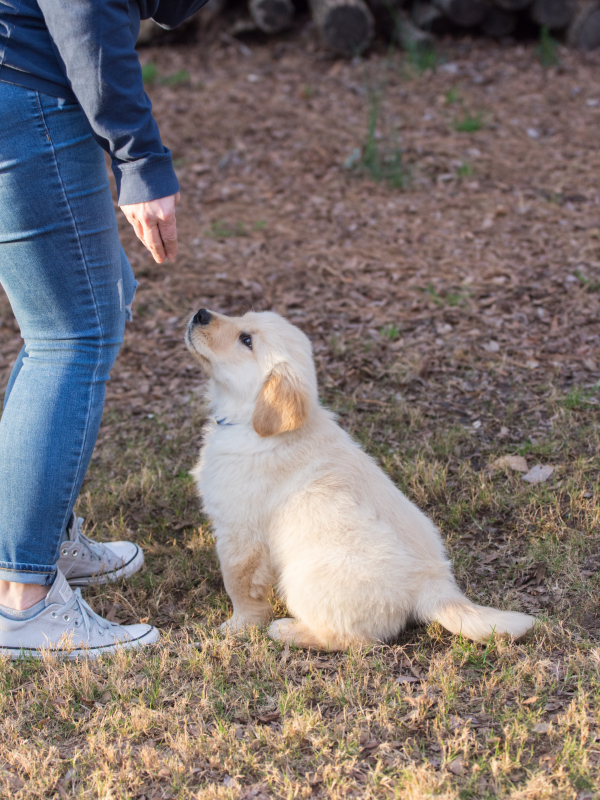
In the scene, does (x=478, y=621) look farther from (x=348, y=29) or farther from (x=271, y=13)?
(x=271, y=13)

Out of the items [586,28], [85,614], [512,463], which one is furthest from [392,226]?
[586,28]

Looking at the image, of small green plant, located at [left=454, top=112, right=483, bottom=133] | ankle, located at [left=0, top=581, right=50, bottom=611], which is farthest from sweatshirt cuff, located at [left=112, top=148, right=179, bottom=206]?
small green plant, located at [left=454, top=112, right=483, bottom=133]

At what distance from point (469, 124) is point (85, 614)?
6.28 meters

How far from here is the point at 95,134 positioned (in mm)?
1961

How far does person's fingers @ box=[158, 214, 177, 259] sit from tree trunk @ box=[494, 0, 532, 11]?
7742mm

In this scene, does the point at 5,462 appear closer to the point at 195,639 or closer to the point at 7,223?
the point at 7,223

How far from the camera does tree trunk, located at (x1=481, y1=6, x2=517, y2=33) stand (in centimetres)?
850

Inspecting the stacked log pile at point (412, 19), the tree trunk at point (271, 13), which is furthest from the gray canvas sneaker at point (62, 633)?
the tree trunk at point (271, 13)

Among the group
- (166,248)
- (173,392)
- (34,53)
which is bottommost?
(173,392)

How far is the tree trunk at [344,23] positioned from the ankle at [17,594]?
7.53 m

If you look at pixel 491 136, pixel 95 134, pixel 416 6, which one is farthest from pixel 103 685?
pixel 416 6

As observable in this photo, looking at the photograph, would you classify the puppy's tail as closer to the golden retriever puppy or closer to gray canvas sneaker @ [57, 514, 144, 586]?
the golden retriever puppy

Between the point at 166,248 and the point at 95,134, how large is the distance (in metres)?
0.37

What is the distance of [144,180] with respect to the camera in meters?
1.92
